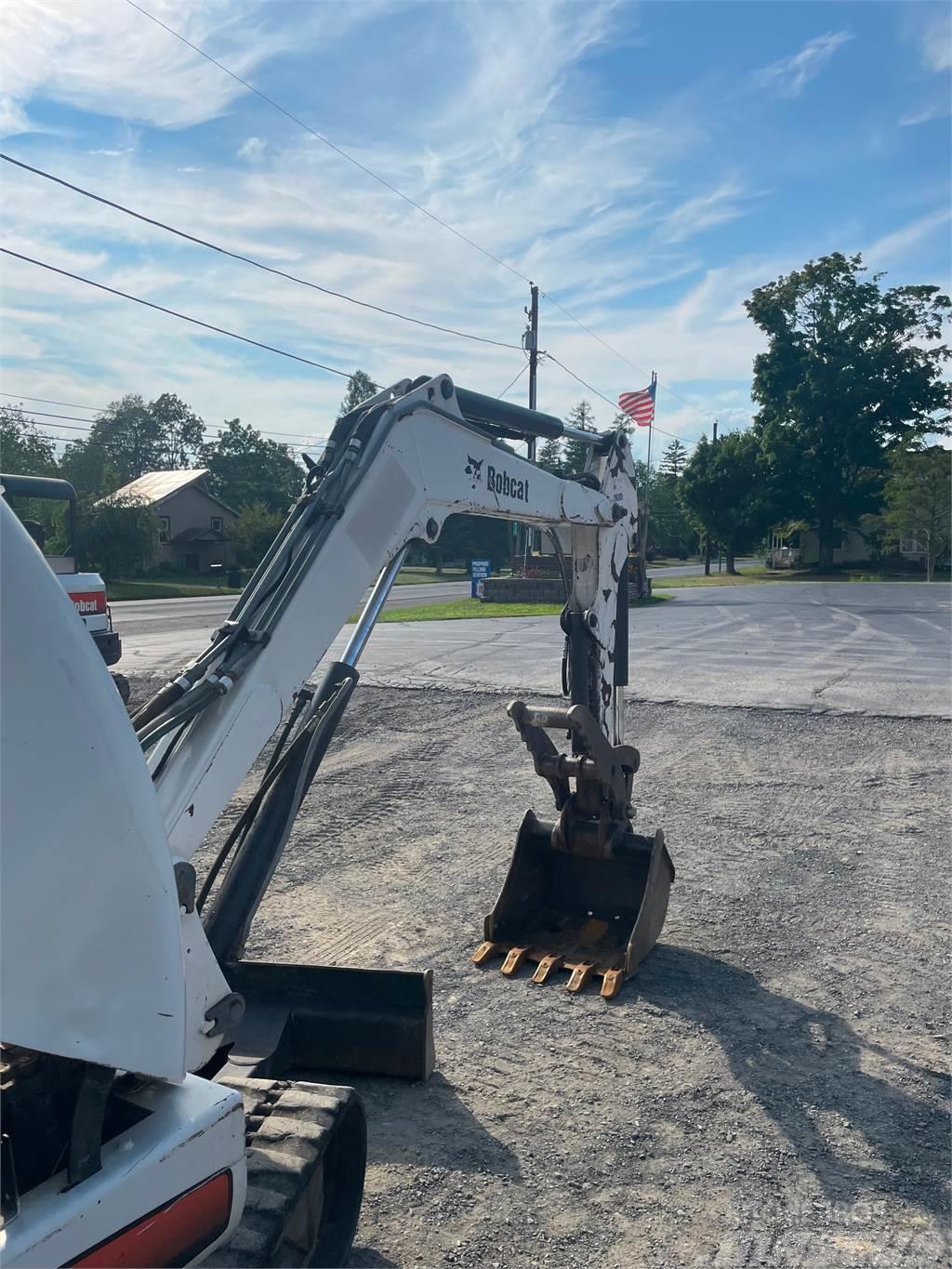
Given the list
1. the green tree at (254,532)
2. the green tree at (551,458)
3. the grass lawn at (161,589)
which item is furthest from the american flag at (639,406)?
the green tree at (254,532)

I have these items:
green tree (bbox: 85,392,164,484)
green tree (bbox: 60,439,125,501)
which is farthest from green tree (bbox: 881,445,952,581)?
green tree (bbox: 85,392,164,484)

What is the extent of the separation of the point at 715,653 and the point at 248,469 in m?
70.9

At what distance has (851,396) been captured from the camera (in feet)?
165

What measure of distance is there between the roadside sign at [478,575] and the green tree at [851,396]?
22746 millimetres

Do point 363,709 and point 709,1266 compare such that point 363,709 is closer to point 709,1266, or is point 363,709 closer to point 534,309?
point 709,1266

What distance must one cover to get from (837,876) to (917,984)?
5.20ft

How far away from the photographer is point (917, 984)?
521 centimetres

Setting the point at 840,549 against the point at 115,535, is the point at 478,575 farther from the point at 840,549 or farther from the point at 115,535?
the point at 840,549

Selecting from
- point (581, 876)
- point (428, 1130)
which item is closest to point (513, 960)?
point (581, 876)

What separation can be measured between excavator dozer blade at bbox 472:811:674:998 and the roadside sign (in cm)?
2610

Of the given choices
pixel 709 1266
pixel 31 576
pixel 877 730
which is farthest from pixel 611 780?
pixel 877 730

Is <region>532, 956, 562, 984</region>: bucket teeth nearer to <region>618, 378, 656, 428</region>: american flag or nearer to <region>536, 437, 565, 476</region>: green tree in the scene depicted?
<region>536, 437, 565, 476</region>: green tree

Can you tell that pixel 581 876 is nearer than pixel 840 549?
Yes

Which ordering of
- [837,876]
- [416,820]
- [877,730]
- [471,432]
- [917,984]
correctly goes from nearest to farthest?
1. [471,432]
2. [917,984]
3. [837,876]
4. [416,820]
5. [877,730]
